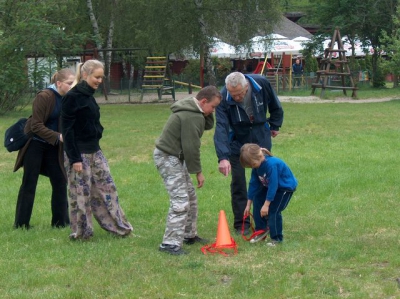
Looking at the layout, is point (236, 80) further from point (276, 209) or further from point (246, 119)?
point (276, 209)

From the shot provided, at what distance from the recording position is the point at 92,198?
762cm

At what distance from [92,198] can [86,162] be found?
440mm

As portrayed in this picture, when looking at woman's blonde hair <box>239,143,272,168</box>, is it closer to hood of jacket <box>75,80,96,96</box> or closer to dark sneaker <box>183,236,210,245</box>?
dark sneaker <box>183,236,210,245</box>

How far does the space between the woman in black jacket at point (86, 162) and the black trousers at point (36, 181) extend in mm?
879

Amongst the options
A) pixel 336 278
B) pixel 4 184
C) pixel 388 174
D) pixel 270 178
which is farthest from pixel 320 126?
pixel 336 278

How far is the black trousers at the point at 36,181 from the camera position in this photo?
8273mm

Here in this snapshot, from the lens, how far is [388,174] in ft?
36.9

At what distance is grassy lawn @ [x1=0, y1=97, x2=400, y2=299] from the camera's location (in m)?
5.94

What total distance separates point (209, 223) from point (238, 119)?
137 centimetres

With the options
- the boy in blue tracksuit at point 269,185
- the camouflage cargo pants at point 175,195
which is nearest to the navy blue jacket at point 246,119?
the boy in blue tracksuit at point 269,185

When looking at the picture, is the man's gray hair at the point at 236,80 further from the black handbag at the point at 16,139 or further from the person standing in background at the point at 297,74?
the person standing in background at the point at 297,74

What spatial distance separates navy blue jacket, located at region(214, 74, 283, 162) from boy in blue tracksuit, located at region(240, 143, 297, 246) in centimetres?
46

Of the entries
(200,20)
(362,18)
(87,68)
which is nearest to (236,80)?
(87,68)

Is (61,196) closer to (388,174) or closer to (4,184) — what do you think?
(4,184)
